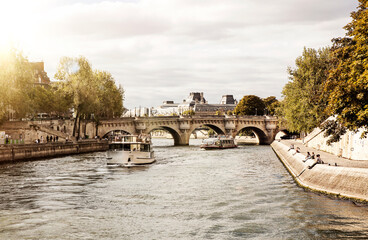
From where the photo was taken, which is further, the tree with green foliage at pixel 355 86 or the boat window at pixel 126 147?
the boat window at pixel 126 147

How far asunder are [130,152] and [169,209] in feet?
99.0

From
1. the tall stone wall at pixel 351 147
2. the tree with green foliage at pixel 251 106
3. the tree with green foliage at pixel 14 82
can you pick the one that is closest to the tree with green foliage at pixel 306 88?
the tall stone wall at pixel 351 147

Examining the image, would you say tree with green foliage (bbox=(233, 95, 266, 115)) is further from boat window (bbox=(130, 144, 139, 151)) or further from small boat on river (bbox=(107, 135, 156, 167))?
boat window (bbox=(130, 144, 139, 151))

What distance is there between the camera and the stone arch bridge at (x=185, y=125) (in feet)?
346

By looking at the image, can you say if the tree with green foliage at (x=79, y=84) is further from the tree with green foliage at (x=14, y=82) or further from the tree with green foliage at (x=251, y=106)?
the tree with green foliage at (x=251, y=106)

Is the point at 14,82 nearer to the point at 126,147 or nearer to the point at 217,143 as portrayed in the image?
the point at 126,147

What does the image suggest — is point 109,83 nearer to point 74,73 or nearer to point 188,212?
point 74,73

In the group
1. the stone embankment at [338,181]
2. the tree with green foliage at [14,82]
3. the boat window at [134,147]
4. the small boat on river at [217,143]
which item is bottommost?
the stone embankment at [338,181]

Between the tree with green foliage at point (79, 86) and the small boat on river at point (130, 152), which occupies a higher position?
the tree with green foliage at point (79, 86)

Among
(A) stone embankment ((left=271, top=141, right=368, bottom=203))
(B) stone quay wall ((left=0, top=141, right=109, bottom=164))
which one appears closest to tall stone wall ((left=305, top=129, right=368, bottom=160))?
(A) stone embankment ((left=271, top=141, right=368, bottom=203))


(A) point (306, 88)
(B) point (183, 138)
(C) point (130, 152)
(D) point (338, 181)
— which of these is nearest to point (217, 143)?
(B) point (183, 138)

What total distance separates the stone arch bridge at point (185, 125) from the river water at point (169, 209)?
2352 inches

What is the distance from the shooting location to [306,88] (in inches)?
3022

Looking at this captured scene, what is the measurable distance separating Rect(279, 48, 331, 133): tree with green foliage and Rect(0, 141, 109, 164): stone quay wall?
38.9 m
